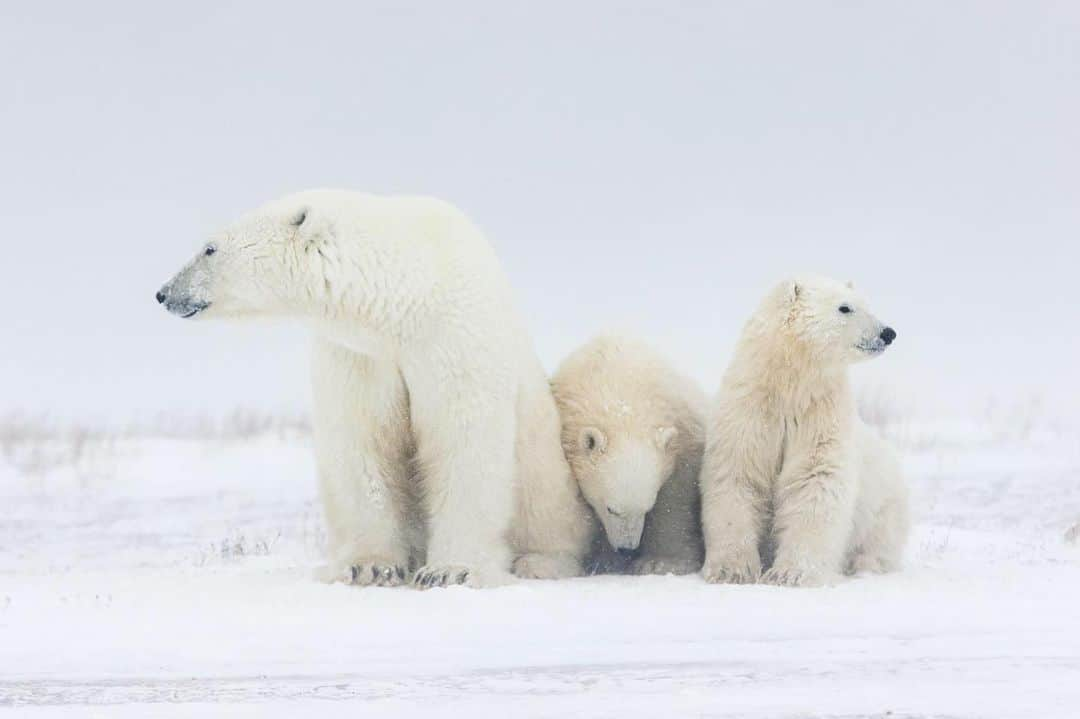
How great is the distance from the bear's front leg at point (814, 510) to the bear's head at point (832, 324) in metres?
0.49

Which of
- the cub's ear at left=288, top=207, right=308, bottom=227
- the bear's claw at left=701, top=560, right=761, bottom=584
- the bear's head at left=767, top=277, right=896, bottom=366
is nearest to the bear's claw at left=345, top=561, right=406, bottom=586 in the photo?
the bear's claw at left=701, top=560, right=761, bottom=584

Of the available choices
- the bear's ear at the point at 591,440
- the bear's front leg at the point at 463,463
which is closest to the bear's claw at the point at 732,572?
the bear's ear at the point at 591,440

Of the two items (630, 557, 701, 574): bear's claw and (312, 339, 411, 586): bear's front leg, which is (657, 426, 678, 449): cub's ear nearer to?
(630, 557, 701, 574): bear's claw

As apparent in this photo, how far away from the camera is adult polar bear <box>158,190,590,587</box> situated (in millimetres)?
6336

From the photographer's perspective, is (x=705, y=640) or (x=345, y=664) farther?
(x=705, y=640)

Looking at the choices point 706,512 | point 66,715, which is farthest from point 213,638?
point 706,512

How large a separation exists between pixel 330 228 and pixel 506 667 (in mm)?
2657

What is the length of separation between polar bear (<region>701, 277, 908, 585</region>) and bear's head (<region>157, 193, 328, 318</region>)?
241cm

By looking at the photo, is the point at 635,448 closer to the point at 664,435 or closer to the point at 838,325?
the point at 664,435

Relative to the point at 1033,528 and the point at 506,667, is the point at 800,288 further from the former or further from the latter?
the point at 1033,528

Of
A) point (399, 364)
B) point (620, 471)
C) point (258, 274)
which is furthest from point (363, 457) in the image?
point (620, 471)

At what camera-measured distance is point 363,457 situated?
6609 mm

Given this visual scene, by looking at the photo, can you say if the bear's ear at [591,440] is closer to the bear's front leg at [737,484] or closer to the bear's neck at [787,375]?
the bear's front leg at [737,484]

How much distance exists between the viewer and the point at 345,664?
4699 mm
